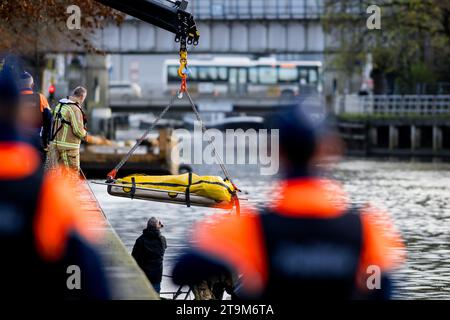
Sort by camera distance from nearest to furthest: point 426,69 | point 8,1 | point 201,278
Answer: point 201,278, point 8,1, point 426,69

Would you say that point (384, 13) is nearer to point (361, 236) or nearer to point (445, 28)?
point (445, 28)

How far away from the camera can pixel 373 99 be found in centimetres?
9075

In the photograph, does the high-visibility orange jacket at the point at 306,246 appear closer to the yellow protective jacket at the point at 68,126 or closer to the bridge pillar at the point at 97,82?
the yellow protective jacket at the point at 68,126

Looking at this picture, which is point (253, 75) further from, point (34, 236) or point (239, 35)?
point (34, 236)

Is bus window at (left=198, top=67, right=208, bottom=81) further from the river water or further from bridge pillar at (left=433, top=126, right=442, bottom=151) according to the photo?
the river water

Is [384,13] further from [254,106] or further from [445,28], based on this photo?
[254,106]

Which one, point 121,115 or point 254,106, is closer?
point 254,106

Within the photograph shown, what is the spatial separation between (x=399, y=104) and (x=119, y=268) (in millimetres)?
74144

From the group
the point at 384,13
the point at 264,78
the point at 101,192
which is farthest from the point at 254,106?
the point at 101,192

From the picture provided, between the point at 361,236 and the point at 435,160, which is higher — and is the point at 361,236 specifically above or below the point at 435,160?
above

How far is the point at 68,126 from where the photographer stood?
20234 mm

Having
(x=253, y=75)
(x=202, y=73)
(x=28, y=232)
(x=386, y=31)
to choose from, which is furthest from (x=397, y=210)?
(x=253, y=75)

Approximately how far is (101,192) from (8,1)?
17.2 metres

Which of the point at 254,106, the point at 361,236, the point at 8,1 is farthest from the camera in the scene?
the point at 254,106
